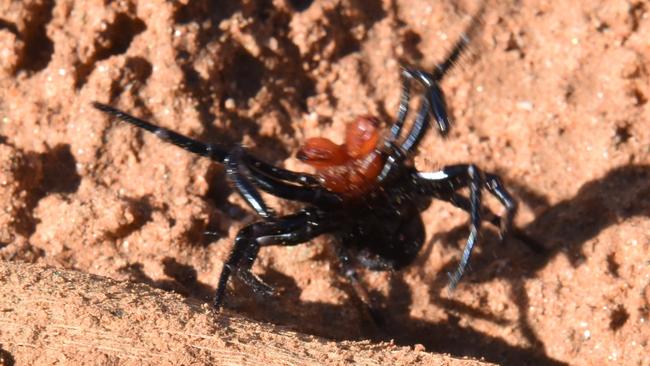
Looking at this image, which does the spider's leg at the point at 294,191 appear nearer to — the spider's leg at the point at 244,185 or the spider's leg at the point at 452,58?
the spider's leg at the point at 244,185

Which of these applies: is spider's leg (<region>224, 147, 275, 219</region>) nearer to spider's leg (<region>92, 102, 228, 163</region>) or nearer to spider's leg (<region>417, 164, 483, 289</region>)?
spider's leg (<region>92, 102, 228, 163</region>)

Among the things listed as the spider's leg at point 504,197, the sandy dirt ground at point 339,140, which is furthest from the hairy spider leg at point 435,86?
the spider's leg at point 504,197

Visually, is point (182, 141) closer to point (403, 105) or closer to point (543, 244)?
point (403, 105)

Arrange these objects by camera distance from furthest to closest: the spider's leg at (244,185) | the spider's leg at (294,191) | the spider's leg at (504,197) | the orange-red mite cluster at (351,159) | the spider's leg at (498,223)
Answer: the spider's leg at (498,223), the orange-red mite cluster at (351,159), the spider's leg at (294,191), the spider's leg at (504,197), the spider's leg at (244,185)

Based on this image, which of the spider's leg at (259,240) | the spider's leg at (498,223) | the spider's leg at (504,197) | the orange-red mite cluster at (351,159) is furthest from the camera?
the spider's leg at (498,223)

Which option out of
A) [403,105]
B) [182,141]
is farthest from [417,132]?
[182,141]

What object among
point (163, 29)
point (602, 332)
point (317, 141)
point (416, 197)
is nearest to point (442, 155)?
point (416, 197)

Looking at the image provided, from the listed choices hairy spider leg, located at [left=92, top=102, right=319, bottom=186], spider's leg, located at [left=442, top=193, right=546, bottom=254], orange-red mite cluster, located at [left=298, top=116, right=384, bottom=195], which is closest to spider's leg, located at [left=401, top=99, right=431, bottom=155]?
orange-red mite cluster, located at [left=298, top=116, right=384, bottom=195]

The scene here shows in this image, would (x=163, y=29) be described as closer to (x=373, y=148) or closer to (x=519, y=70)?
(x=373, y=148)
